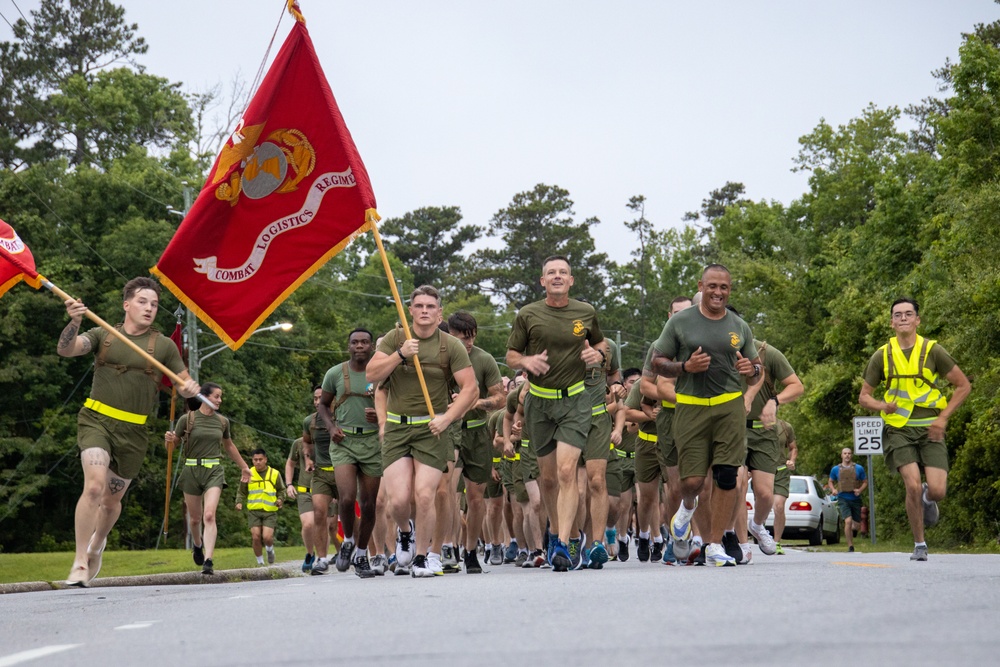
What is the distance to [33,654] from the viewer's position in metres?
6.56

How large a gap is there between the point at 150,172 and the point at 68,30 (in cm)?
1815

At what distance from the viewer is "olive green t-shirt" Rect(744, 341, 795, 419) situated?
571 inches

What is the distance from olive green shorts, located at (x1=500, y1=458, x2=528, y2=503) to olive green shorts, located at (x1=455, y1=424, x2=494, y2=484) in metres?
0.85

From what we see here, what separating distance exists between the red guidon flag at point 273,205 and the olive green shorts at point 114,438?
1.32 meters

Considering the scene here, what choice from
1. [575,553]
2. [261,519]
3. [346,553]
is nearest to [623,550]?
[346,553]

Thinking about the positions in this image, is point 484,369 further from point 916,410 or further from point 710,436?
point 916,410

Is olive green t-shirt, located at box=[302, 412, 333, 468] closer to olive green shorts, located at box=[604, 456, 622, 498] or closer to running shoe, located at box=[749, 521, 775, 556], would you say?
olive green shorts, located at box=[604, 456, 622, 498]

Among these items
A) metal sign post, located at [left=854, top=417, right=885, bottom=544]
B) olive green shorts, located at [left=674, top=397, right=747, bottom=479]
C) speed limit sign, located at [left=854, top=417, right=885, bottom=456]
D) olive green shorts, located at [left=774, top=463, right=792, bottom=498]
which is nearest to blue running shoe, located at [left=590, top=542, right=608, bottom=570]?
olive green shorts, located at [left=674, top=397, right=747, bottom=479]

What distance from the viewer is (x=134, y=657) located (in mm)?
6238

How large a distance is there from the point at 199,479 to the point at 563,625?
1313cm

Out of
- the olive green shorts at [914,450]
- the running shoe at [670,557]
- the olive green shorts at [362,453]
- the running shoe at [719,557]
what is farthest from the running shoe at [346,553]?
the olive green shorts at [914,450]

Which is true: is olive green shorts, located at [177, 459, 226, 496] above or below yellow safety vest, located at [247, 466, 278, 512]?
below

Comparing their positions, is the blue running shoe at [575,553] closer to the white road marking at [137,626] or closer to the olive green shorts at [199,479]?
the white road marking at [137,626]

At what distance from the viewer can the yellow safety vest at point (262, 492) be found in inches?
952
